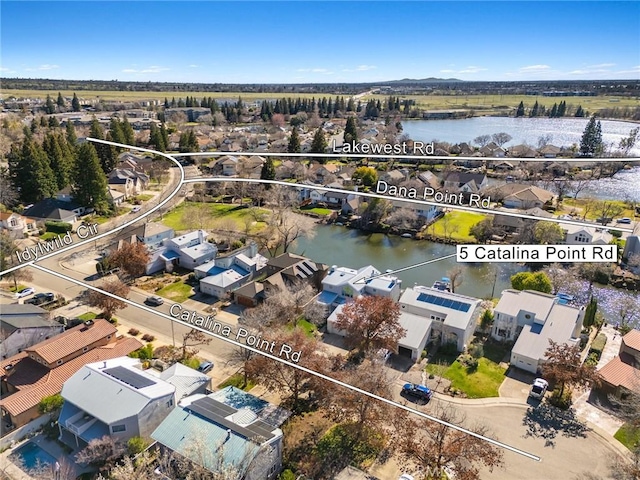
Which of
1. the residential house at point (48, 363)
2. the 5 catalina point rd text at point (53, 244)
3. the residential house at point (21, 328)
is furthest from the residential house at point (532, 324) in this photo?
the 5 catalina point rd text at point (53, 244)

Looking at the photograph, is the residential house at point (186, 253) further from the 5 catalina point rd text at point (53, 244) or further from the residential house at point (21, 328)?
the residential house at point (21, 328)

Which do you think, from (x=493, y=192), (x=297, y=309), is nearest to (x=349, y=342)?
(x=297, y=309)

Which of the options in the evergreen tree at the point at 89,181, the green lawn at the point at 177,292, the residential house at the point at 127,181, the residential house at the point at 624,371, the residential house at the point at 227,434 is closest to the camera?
the residential house at the point at 227,434

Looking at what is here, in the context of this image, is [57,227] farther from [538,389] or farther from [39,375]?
[538,389]

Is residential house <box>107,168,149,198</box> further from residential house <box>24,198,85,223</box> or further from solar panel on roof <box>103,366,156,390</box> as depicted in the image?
solar panel on roof <box>103,366,156,390</box>

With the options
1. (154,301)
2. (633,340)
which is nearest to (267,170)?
(154,301)

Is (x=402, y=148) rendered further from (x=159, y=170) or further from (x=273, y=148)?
(x=159, y=170)
